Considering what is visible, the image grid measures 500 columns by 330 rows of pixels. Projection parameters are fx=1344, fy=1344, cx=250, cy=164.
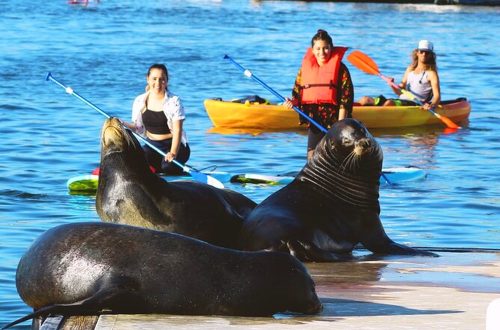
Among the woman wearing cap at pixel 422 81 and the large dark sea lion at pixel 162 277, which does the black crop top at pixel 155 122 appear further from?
the woman wearing cap at pixel 422 81

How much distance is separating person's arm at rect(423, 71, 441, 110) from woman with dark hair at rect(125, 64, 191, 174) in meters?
7.14

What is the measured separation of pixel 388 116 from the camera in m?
21.0

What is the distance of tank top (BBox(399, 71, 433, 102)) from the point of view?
19666 millimetres

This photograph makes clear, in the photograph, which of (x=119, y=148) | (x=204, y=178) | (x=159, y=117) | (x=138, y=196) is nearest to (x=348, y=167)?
(x=138, y=196)

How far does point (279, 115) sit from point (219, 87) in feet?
22.3

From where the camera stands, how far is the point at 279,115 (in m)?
21.2

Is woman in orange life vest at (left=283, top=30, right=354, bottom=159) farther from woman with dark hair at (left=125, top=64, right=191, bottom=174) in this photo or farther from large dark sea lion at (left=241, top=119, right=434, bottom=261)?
large dark sea lion at (left=241, top=119, right=434, bottom=261)

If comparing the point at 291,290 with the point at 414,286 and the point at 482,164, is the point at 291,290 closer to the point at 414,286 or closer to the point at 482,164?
the point at 414,286

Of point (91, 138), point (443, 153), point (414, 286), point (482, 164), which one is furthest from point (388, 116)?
point (414, 286)

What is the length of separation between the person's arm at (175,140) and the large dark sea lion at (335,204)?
3321 mm

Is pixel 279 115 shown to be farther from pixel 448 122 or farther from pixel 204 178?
pixel 204 178

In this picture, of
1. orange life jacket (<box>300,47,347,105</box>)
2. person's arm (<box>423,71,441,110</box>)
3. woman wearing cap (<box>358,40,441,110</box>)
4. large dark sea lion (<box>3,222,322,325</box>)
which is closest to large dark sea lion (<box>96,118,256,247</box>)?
large dark sea lion (<box>3,222,322,325</box>)

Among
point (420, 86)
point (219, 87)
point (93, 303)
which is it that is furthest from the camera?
point (219, 87)

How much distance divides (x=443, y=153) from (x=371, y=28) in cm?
2593
